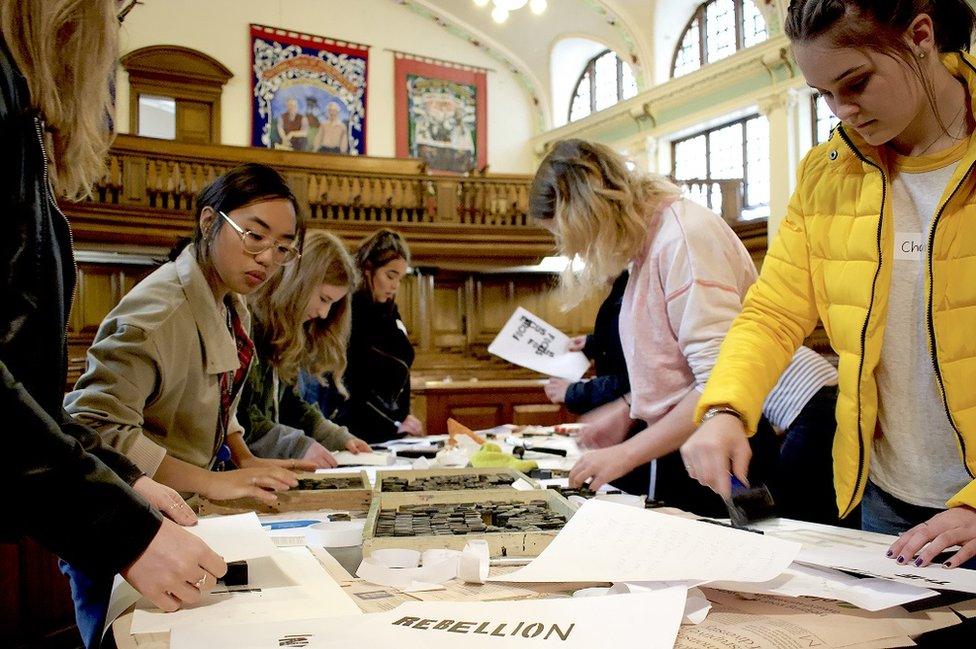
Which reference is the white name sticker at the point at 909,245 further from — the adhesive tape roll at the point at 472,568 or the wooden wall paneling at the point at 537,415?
the wooden wall paneling at the point at 537,415

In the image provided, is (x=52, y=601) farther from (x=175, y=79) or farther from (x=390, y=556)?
(x=175, y=79)

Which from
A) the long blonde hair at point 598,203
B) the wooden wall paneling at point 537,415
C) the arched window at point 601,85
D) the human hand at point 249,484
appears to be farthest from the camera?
the arched window at point 601,85

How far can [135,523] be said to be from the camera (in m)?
0.90

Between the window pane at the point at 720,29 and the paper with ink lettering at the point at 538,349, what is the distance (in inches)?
379

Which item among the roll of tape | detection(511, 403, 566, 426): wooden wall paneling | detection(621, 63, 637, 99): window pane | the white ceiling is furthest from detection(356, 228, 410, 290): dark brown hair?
detection(621, 63, 637, 99): window pane

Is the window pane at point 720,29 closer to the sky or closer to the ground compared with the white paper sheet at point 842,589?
closer to the sky

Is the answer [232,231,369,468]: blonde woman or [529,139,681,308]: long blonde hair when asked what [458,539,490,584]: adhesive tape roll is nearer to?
[529,139,681,308]: long blonde hair

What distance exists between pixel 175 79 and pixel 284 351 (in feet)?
34.7

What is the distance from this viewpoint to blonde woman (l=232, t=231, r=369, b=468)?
2.51m

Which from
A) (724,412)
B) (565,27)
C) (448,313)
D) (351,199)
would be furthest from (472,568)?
(565,27)

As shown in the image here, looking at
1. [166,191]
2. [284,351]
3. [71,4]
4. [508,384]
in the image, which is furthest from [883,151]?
[166,191]

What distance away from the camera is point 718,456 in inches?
45.0

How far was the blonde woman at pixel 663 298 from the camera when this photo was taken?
1.63m

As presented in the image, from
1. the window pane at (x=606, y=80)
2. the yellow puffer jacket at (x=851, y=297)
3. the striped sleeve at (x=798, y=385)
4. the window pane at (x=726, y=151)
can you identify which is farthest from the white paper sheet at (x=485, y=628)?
the window pane at (x=606, y=80)
